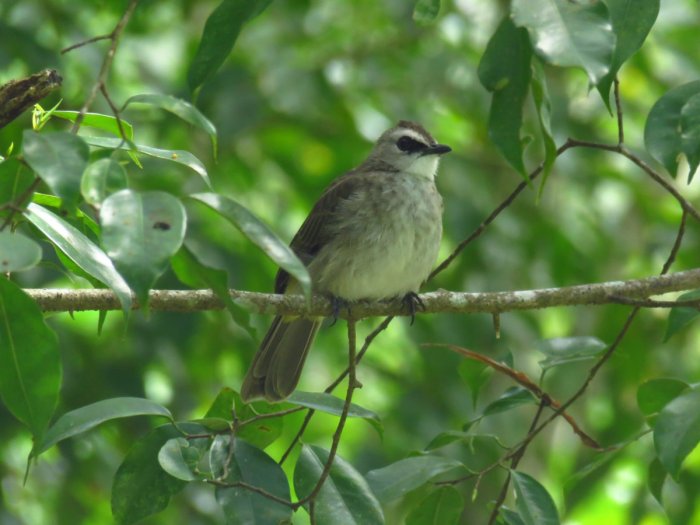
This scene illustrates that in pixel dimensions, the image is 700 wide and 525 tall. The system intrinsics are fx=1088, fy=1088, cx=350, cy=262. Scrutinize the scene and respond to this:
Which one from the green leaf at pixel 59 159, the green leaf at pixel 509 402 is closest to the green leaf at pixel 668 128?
the green leaf at pixel 509 402

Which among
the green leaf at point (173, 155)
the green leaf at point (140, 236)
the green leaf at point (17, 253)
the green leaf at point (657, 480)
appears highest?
the green leaf at point (140, 236)

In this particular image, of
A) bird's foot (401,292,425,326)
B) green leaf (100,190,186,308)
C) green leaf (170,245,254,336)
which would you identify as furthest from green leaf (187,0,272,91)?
bird's foot (401,292,425,326)

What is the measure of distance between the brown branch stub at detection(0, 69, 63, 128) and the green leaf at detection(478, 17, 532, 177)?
3.33ft

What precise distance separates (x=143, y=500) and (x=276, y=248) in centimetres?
86

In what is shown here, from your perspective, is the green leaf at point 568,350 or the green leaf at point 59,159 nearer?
the green leaf at point 59,159

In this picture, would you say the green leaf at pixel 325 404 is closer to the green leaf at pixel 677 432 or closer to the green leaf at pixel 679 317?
the green leaf at pixel 677 432

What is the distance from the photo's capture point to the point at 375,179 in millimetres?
4586

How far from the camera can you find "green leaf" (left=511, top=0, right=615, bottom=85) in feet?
6.66

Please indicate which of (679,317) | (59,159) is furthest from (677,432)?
(59,159)

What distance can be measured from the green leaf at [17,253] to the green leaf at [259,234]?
0.28m

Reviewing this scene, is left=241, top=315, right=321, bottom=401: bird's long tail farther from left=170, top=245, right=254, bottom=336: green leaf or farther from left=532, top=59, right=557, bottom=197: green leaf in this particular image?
left=170, top=245, right=254, bottom=336: green leaf

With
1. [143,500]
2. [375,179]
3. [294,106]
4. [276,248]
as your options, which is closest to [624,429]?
→ [375,179]

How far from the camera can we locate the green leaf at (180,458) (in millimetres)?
2252

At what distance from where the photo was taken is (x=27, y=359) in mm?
2074
